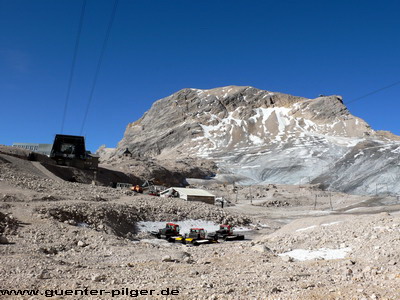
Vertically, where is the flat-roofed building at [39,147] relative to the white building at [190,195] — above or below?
above

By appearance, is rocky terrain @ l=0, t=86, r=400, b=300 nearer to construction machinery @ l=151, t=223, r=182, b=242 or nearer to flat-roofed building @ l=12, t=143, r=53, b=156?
construction machinery @ l=151, t=223, r=182, b=242

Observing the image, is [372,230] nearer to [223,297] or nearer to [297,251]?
[297,251]

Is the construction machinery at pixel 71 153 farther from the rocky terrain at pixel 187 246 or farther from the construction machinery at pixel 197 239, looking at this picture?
the construction machinery at pixel 197 239

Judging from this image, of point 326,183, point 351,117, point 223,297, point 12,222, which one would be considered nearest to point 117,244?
point 12,222

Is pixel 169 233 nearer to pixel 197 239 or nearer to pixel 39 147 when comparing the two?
pixel 197 239

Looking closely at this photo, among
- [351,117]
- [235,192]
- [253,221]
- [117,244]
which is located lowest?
[117,244]

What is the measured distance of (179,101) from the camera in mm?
176375

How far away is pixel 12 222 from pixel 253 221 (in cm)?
2364

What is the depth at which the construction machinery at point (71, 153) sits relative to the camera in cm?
5131

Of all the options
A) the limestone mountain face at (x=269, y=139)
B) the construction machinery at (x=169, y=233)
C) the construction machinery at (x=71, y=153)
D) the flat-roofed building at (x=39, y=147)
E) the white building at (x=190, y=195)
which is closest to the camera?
the construction machinery at (x=169, y=233)

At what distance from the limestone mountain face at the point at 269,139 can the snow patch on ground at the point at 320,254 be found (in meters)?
63.7

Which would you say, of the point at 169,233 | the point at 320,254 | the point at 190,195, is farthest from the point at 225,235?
the point at 190,195

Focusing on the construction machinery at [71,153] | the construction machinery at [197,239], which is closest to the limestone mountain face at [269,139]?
the construction machinery at [71,153]

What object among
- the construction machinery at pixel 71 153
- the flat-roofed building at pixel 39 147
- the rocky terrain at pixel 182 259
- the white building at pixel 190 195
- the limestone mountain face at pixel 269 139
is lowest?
the rocky terrain at pixel 182 259
